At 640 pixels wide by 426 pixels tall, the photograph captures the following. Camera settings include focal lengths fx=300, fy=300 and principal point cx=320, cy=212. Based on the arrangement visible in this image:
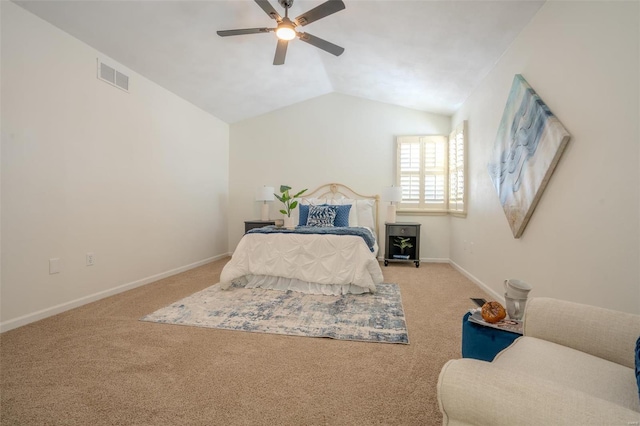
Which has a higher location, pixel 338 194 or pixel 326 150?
pixel 326 150

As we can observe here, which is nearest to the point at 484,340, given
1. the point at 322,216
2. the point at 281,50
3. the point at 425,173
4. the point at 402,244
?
the point at 281,50

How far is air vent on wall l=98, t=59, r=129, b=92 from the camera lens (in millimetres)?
3029

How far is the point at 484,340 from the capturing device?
143 centimetres

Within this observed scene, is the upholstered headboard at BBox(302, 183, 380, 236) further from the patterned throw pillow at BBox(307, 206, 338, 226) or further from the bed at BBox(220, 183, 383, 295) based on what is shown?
the bed at BBox(220, 183, 383, 295)

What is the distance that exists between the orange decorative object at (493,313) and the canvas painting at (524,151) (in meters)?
1.16

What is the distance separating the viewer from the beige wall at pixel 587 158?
57.6 inches

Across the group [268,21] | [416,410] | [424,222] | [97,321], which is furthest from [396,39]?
[97,321]

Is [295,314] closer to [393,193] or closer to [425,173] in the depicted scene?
[393,193]

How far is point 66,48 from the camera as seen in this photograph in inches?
106

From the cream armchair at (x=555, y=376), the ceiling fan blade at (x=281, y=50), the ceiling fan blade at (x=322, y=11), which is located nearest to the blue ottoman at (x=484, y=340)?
the cream armchair at (x=555, y=376)

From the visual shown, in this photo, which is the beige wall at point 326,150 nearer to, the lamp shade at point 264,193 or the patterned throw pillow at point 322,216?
the lamp shade at point 264,193

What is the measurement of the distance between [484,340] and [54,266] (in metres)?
3.31

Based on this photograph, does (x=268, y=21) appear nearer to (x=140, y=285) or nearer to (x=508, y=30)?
(x=508, y=30)

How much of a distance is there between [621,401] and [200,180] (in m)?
4.91
